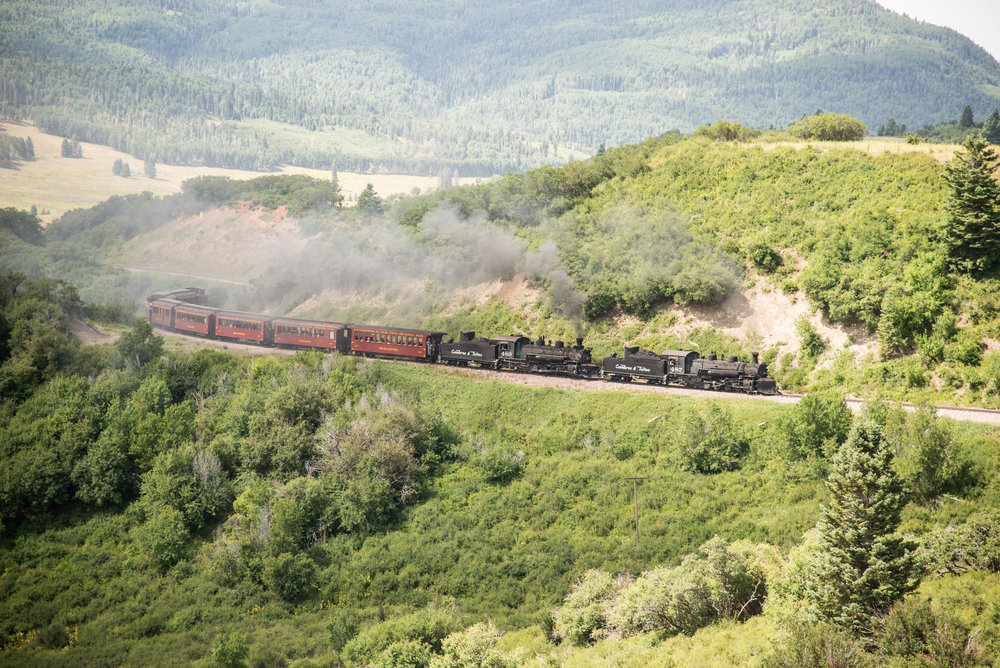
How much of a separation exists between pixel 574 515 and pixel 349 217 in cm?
6144

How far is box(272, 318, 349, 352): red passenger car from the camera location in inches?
2345

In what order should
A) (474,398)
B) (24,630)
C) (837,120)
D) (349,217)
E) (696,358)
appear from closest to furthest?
(24,630), (696,358), (474,398), (837,120), (349,217)

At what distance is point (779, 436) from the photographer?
126 feet

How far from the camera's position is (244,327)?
Result: 63.5 metres

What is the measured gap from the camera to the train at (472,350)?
46500 millimetres

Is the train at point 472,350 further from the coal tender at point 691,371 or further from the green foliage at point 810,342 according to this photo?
the green foliage at point 810,342

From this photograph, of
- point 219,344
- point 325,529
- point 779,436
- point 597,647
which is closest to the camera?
point 597,647

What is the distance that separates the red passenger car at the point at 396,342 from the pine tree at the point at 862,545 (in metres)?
35.5

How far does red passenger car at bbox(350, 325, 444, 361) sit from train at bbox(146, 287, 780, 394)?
0.25ft

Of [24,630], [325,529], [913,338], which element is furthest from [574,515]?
[24,630]

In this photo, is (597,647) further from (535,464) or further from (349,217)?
(349,217)

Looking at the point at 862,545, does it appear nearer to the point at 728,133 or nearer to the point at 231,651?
the point at 231,651

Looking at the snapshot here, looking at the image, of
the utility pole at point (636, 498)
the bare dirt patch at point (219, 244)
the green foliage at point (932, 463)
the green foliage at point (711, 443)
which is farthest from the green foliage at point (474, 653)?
the bare dirt patch at point (219, 244)

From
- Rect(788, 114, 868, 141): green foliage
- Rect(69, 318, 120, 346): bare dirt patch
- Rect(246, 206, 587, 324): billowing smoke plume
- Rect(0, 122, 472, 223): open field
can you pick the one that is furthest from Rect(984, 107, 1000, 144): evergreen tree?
Rect(69, 318, 120, 346): bare dirt patch
